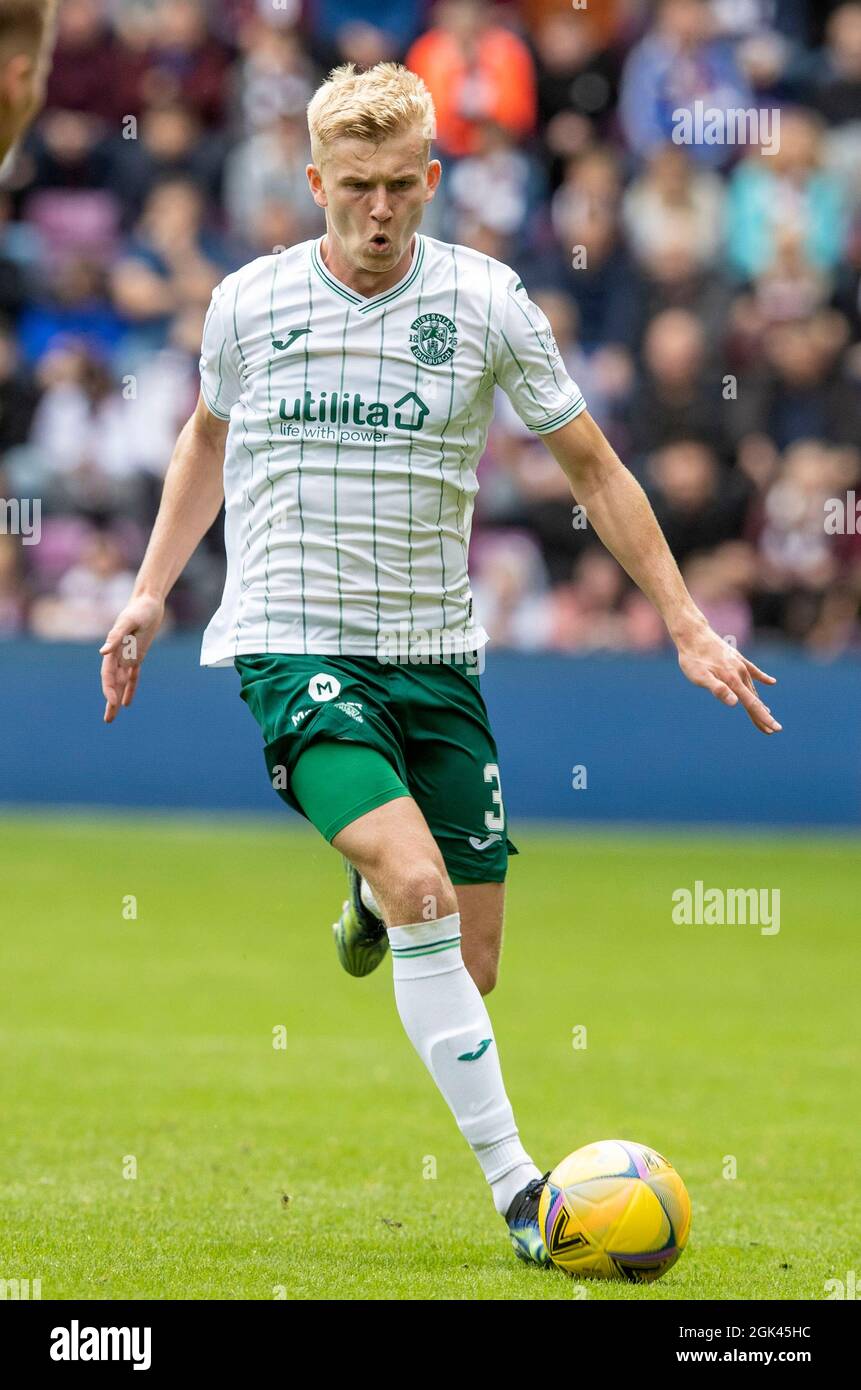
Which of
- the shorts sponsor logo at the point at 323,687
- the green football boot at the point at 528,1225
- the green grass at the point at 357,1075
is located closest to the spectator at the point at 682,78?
→ the green grass at the point at 357,1075

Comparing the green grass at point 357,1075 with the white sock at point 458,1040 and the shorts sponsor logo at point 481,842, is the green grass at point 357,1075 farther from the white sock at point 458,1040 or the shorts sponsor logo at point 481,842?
the shorts sponsor logo at point 481,842

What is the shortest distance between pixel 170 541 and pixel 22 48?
7.56 feet

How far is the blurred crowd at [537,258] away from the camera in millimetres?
14742

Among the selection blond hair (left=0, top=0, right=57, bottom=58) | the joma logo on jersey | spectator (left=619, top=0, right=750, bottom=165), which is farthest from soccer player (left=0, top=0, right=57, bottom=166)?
spectator (left=619, top=0, right=750, bottom=165)

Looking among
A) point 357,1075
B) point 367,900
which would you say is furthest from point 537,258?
point 367,900

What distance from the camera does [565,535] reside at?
1482 cm

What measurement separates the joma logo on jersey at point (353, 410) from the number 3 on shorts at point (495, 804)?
0.95m

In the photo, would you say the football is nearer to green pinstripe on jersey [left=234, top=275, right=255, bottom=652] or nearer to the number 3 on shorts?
the number 3 on shorts

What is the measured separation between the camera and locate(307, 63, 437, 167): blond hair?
202 inches

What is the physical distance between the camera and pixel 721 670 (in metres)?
5.17

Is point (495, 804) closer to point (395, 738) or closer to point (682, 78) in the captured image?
point (395, 738)

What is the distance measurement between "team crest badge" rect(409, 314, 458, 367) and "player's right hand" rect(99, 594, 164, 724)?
95 cm
